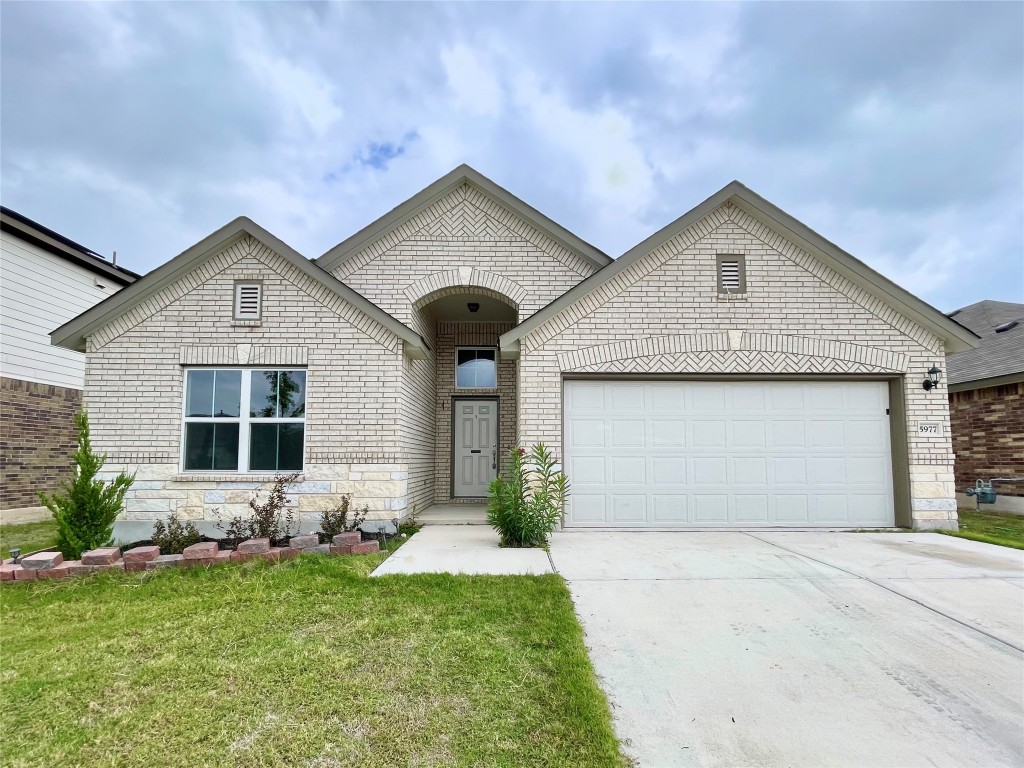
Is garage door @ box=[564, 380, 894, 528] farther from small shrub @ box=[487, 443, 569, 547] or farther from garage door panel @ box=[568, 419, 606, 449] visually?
small shrub @ box=[487, 443, 569, 547]

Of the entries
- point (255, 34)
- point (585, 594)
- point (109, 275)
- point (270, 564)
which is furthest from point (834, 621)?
point (109, 275)

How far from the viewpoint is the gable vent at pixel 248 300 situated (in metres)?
8.70

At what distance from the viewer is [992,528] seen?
352 inches

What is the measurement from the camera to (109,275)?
1366 centimetres

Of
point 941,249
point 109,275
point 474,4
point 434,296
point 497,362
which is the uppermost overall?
point 474,4

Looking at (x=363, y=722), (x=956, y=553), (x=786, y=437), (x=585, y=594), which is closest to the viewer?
(x=363, y=722)

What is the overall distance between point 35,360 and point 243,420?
7.07 meters

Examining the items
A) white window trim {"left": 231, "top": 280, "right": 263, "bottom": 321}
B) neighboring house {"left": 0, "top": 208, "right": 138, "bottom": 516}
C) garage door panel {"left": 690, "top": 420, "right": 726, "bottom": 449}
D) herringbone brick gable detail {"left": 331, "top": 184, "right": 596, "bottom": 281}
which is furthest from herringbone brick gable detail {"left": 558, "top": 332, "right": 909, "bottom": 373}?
neighboring house {"left": 0, "top": 208, "right": 138, "bottom": 516}

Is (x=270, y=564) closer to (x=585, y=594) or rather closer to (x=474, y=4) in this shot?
(x=585, y=594)

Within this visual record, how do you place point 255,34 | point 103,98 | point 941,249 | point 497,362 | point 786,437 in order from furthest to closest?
point 941,249
point 103,98
point 497,362
point 255,34
point 786,437

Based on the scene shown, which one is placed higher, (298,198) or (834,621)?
(298,198)

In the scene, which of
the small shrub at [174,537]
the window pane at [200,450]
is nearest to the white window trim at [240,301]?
the window pane at [200,450]

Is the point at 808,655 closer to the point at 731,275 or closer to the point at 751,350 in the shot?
the point at 751,350

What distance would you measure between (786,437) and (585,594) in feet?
18.3
